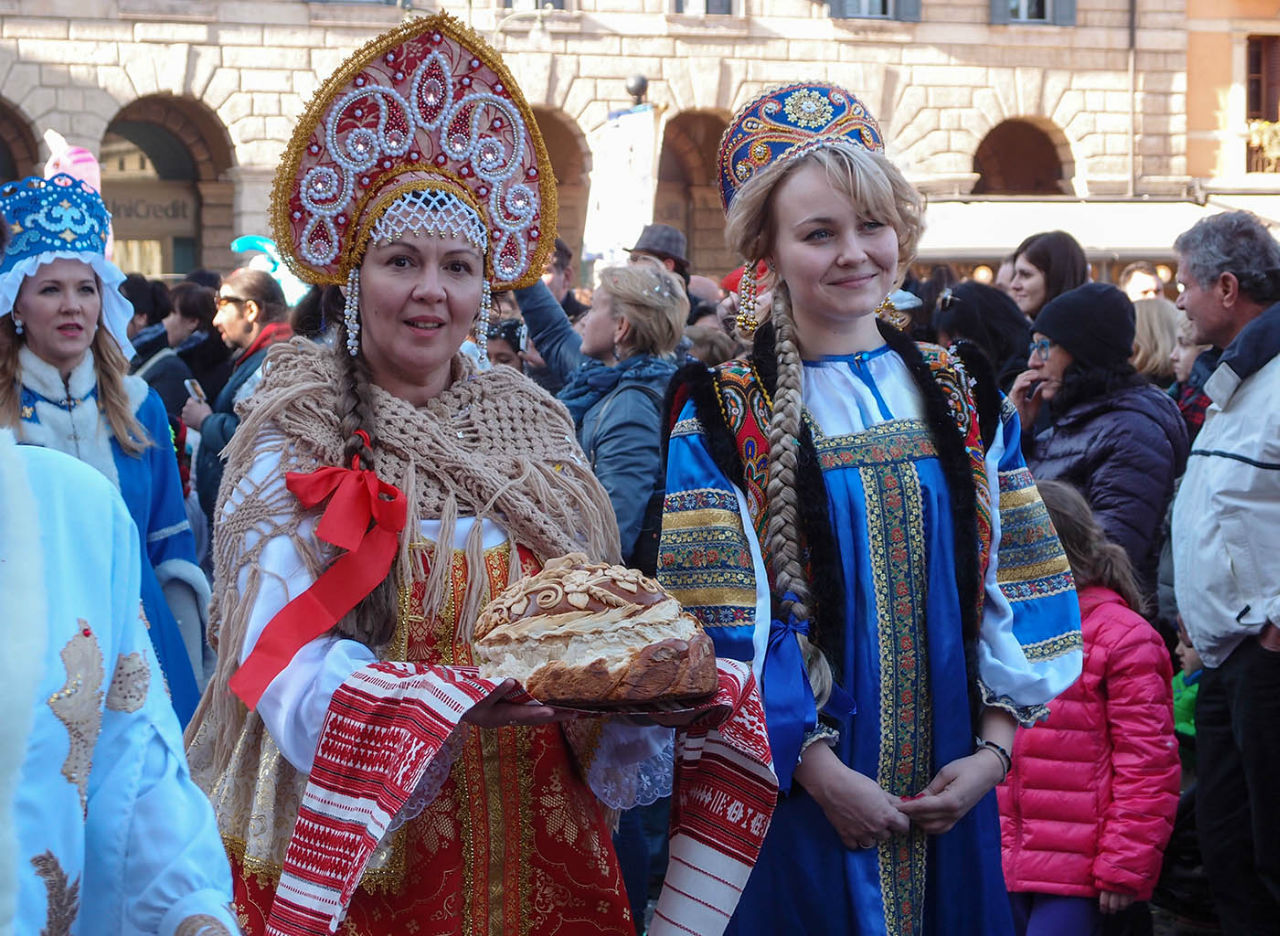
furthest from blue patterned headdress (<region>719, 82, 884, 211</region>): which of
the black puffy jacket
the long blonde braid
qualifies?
the black puffy jacket

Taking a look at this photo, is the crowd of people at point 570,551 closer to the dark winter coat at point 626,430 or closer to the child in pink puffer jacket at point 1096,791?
the child in pink puffer jacket at point 1096,791

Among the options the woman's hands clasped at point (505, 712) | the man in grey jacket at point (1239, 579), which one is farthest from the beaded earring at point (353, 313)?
the man in grey jacket at point (1239, 579)

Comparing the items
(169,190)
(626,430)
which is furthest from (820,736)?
(169,190)

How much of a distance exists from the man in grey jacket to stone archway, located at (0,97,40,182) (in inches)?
775

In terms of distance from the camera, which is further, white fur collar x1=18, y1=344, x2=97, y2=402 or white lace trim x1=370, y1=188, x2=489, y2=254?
white fur collar x1=18, y1=344, x2=97, y2=402

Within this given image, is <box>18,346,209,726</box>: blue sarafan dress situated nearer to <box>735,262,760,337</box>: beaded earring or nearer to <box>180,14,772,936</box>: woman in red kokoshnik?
<box>180,14,772,936</box>: woman in red kokoshnik

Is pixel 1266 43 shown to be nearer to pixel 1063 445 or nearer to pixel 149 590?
pixel 1063 445

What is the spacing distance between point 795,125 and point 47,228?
9.32 ft

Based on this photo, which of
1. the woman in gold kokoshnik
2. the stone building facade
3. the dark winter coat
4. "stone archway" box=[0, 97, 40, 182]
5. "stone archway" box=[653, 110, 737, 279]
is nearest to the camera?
the woman in gold kokoshnik

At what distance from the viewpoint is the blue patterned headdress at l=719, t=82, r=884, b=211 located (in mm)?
2791

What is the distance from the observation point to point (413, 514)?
2.62 m

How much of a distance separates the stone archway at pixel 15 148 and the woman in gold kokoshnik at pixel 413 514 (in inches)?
797

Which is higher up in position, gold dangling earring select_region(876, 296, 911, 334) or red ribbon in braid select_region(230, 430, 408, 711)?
gold dangling earring select_region(876, 296, 911, 334)

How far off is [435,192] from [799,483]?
83 cm
